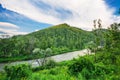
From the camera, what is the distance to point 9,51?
261ft

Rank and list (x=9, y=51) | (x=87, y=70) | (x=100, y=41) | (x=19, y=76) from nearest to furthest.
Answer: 1. (x=19, y=76)
2. (x=87, y=70)
3. (x=100, y=41)
4. (x=9, y=51)

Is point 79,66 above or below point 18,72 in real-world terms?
above

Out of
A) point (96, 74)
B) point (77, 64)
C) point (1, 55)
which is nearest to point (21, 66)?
point (77, 64)

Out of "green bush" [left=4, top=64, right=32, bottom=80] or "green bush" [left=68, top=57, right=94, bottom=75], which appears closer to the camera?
"green bush" [left=4, top=64, right=32, bottom=80]

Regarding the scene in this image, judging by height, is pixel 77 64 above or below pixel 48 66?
above

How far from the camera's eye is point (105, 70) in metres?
14.2

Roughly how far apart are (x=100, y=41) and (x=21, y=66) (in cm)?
3469

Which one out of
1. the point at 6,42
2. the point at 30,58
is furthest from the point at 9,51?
the point at 30,58

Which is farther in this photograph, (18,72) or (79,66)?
(79,66)

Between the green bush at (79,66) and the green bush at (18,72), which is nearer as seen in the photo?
the green bush at (18,72)

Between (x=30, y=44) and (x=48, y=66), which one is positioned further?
(x=30, y=44)

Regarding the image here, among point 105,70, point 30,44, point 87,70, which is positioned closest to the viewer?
point 87,70

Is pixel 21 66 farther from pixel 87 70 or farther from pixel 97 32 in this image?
pixel 97 32

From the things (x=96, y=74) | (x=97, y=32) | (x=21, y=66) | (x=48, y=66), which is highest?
(x=97, y=32)
